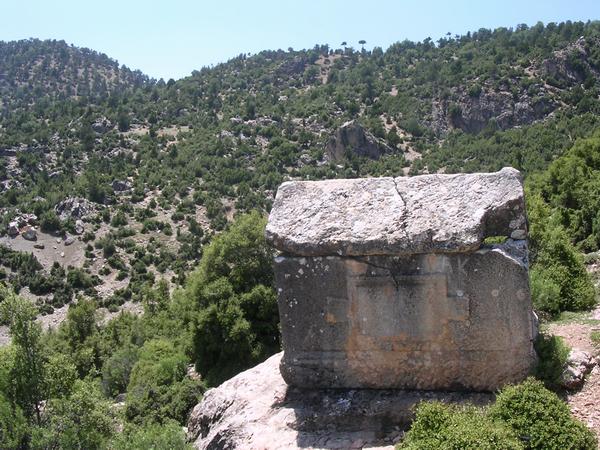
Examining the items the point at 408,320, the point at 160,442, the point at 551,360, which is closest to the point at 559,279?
the point at 551,360

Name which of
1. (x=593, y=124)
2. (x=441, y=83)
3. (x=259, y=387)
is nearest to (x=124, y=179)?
(x=441, y=83)

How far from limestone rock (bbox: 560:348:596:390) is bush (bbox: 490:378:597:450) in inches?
33.6

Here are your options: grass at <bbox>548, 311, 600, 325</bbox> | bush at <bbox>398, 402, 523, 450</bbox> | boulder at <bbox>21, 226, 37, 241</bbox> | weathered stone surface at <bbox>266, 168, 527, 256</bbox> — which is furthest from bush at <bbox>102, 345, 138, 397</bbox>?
boulder at <bbox>21, 226, 37, 241</bbox>

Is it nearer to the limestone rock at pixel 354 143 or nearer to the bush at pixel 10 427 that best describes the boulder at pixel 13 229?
the limestone rock at pixel 354 143

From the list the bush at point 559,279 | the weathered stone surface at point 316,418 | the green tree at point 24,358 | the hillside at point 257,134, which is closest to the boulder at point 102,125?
the hillside at point 257,134

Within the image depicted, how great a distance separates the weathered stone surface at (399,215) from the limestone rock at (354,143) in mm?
70224

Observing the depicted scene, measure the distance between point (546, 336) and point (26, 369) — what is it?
9364 millimetres

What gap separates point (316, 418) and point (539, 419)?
2355 mm

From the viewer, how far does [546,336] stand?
6.59 metres

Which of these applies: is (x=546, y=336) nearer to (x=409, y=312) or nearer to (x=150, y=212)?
(x=409, y=312)

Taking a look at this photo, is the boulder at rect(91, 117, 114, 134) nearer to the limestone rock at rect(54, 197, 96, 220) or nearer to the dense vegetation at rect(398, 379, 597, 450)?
the limestone rock at rect(54, 197, 96, 220)

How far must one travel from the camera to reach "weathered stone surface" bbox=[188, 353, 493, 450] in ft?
20.3

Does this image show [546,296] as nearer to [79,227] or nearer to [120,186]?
[79,227]

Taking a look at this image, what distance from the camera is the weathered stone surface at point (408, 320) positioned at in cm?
612
